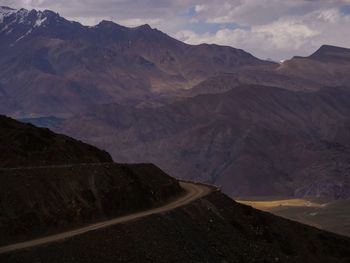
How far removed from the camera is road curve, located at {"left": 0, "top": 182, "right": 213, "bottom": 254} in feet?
147

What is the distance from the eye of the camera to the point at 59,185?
52.8m

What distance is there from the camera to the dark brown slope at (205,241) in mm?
45500

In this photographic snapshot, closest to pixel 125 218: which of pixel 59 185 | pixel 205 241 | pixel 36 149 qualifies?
pixel 59 185

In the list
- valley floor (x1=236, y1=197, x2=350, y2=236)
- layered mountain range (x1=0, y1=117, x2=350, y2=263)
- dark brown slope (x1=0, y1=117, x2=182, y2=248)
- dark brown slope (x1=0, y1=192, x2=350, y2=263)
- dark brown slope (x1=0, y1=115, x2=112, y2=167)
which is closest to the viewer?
dark brown slope (x1=0, y1=192, x2=350, y2=263)

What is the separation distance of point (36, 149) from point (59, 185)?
10390 mm

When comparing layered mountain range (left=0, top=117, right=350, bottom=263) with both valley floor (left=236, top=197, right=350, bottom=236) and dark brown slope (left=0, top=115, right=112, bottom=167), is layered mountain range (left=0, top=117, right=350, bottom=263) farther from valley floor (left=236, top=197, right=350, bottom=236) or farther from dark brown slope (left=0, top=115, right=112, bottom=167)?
valley floor (left=236, top=197, right=350, bottom=236)

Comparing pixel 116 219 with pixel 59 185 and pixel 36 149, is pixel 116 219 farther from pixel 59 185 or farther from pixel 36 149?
pixel 36 149

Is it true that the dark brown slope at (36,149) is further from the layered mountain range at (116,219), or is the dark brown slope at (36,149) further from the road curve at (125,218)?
the road curve at (125,218)

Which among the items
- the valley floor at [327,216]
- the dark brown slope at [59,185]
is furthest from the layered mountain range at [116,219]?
the valley floor at [327,216]

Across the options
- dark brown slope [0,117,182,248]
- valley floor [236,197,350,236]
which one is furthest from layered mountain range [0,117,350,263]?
valley floor [236,197,350,236]

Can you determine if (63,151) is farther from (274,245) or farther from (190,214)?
(274,245)

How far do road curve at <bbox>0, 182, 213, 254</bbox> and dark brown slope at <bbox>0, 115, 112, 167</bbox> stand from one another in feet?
27.9

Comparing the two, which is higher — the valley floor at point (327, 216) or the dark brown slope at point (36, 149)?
the dark brown slope at point (36, 149)

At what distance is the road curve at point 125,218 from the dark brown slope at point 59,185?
917mm
